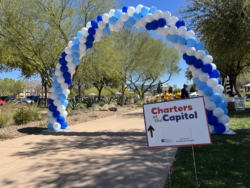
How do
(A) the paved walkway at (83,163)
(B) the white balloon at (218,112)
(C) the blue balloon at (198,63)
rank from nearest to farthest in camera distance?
1. (A) the paved walkway at (83,163)
2. (B) the white balloon at (218,112)
3. (C) the blue balloon at (198,63)

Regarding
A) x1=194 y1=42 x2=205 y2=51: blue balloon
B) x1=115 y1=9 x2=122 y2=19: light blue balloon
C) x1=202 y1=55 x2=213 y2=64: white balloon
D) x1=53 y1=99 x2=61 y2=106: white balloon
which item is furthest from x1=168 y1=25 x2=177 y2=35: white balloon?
x1=53 y1=99 x2=61 y2=106: white balloon

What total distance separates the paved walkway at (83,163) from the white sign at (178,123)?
257 mm

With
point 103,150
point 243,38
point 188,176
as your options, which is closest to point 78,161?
point 103,150

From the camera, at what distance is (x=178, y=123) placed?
3.23 metres

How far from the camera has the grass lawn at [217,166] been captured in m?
3.20

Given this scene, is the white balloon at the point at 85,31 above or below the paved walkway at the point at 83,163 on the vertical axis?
above

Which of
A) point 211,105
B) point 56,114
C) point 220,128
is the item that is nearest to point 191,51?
point 211,105

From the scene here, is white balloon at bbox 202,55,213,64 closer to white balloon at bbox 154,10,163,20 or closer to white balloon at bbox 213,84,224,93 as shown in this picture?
white balloon at bbox 213,84,224,93

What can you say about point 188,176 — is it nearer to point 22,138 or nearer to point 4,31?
point 22,138

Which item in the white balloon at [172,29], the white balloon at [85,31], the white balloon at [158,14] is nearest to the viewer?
Answer: the white balloon at [172,29]

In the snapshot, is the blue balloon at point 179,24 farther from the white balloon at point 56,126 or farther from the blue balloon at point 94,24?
the white balloon at point 56,126

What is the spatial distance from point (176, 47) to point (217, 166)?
14.9 ft

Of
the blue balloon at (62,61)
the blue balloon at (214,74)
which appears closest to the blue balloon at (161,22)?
the blue balloon at (214,74)

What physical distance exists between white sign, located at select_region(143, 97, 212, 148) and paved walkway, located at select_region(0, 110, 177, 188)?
26 cm
